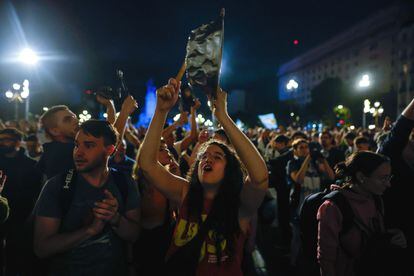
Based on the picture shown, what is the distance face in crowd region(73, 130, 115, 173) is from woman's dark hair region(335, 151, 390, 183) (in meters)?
2.00

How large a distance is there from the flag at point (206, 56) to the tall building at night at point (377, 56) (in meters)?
51.8

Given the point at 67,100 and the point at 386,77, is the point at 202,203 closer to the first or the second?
the point at 67,100

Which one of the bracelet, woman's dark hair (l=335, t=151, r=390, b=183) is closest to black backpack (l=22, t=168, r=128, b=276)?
the bracelet

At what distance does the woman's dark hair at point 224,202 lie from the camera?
2.60m

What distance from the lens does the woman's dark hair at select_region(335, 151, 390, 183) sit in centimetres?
293

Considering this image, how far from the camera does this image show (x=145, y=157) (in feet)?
8.98

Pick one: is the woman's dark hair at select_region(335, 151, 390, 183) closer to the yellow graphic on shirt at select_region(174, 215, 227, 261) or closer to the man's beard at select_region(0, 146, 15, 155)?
the yellow graphic on shirt at select_region(174, 215, 227, 261)

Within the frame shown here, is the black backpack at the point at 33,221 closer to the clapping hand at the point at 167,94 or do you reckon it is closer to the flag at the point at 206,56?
the clapping hand at the point at 167,94

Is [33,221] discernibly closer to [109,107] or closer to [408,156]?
[109,107]

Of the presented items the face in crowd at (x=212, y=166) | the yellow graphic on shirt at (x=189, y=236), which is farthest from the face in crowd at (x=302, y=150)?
the yellow graphic on shirt at (x=189, y=236)

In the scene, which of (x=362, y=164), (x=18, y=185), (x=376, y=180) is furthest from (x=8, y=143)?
(x=376, y=180)

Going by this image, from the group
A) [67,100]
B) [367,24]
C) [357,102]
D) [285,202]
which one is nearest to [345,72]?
[367,24]

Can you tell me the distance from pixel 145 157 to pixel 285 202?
4703mm

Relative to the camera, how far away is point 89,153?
267 centimetres
